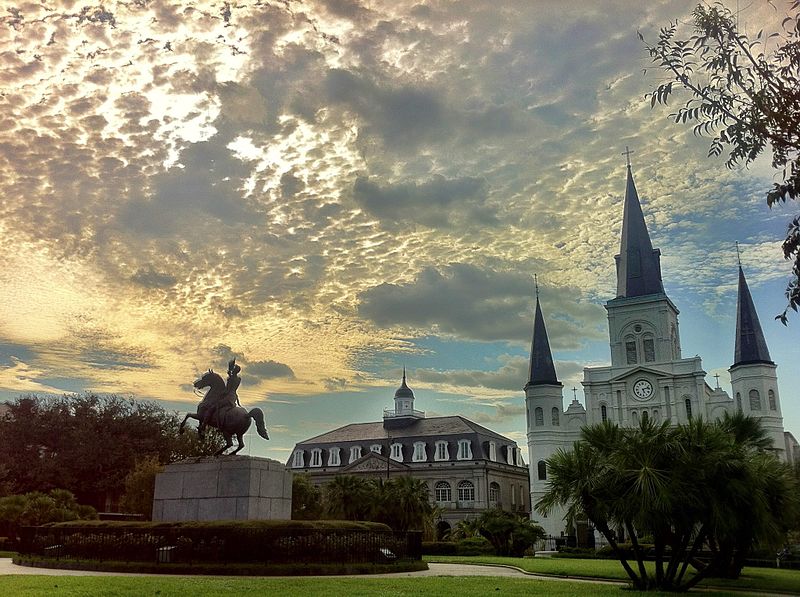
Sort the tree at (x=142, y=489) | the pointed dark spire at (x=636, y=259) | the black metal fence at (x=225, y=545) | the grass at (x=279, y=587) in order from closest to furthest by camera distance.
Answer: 1. the grass at (x=279, y=587)
2. the black metal fence at (x=225, y=545)
3. the tree at (x=142, y=489)
4. the pointed dark spire at (x=636, y=259)

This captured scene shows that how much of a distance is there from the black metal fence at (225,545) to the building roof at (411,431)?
199 ft

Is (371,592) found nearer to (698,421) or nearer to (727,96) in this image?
(698,421)

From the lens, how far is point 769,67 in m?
12.0

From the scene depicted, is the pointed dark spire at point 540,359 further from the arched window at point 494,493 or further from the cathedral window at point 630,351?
the arched window at point 494,493

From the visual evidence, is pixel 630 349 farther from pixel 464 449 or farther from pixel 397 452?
pixel 397 452

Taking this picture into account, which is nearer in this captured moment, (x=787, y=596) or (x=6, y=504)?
(x=787, y=596)

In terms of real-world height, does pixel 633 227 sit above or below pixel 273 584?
above

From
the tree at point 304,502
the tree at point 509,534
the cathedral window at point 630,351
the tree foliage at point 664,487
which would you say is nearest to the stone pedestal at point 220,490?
the tree foliage at point 664,487

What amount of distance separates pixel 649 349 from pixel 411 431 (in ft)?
97.1

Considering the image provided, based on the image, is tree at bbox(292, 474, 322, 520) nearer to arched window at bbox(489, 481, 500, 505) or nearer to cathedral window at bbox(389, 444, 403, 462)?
cathedral window at bbox(389, 444, 403, 462)

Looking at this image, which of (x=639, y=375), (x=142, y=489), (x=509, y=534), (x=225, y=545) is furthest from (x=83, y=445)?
(x=639, y=375)

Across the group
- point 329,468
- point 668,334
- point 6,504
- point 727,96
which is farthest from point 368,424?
point 727,96

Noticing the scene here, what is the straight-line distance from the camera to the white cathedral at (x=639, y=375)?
63656mm

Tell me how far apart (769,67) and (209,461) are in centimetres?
1889
